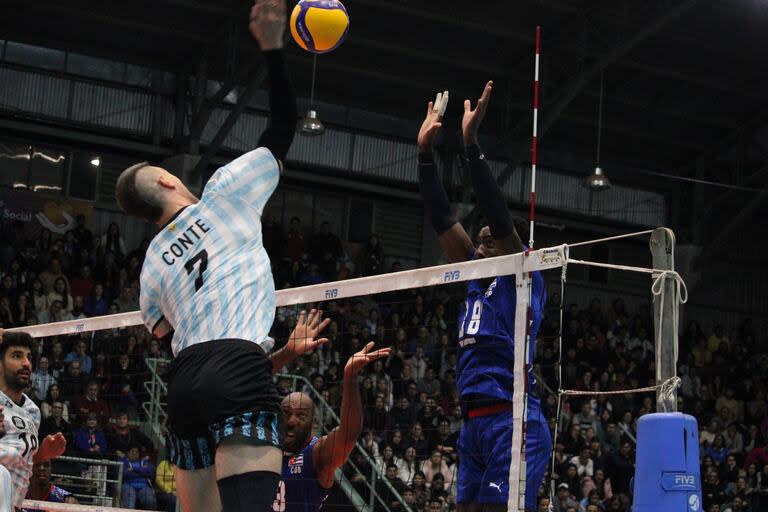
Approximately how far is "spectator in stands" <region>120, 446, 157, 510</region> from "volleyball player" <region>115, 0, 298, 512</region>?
9278mm

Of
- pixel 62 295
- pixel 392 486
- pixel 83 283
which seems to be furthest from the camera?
pixel 83 283

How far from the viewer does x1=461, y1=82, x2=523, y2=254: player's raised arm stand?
5758 mm

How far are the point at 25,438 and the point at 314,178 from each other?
59.5 ft

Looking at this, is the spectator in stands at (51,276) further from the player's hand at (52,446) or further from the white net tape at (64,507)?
the player's hand at (52,446)

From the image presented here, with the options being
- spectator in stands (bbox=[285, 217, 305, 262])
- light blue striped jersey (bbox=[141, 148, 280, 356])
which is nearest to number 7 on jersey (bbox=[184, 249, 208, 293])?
light blue striped jersey (bbox=[141, 148, 280, 356])

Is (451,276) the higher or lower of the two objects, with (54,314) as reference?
lower

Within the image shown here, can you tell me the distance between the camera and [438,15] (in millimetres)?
21938

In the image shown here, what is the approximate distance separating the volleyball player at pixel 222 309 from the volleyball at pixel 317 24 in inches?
99.8

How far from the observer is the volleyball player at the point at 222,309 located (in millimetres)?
3613

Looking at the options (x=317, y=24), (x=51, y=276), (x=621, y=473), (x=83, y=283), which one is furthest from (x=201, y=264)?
(x=83, y=283)

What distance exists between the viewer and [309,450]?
6.45 m

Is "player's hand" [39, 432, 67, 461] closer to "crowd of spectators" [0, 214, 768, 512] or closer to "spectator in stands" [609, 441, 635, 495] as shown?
"crowd of spectators" [0, 214, 768, 512]

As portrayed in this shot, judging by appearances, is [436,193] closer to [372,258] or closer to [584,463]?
[584,463]

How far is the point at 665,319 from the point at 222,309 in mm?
2999
